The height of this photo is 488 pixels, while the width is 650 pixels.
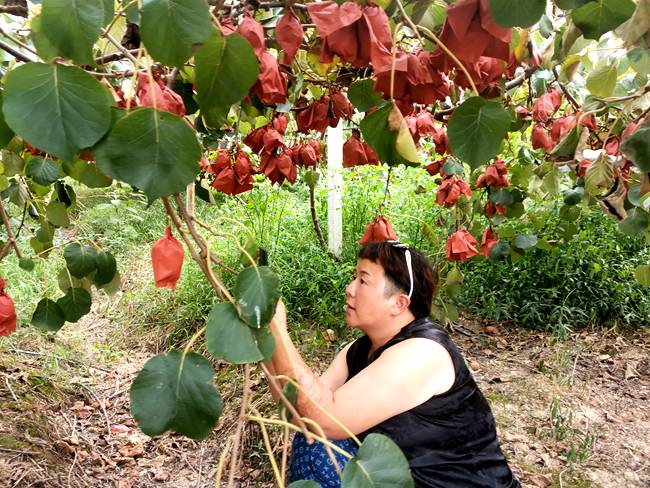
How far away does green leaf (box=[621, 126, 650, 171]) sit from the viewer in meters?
0.65

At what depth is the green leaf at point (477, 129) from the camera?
1.76 ft

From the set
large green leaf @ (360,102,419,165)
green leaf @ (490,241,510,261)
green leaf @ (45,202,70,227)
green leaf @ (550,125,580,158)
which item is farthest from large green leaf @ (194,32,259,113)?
green leaf @ (490,241,510,261)

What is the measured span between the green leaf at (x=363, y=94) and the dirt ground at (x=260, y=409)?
1666 millimetres

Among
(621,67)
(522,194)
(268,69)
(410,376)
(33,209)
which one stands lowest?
(522,194)

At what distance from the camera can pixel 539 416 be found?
262 centimetres

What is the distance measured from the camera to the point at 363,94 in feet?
2.75

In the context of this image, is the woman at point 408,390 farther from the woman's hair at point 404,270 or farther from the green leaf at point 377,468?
the green leaf at point 377,468

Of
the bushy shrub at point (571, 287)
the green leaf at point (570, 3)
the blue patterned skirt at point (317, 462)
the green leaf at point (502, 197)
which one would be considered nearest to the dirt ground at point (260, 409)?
the bushy shrub at point (571, 287)

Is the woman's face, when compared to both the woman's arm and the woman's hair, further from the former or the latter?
the woman's arm

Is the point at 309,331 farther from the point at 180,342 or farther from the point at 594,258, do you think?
the point at 594,258

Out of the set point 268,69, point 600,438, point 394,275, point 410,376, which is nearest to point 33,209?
point 394,275

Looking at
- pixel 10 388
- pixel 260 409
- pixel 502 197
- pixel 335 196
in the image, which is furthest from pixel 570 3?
pixel 335 196

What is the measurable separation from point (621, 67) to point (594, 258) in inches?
88.5

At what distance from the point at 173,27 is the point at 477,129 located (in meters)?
0.27
